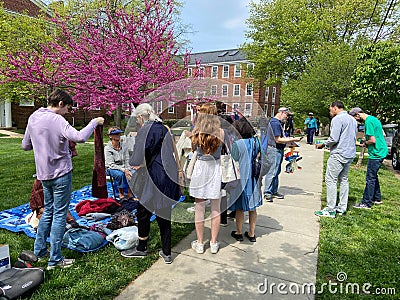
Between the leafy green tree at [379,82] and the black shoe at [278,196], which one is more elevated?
the leafy green tree at [379,82]

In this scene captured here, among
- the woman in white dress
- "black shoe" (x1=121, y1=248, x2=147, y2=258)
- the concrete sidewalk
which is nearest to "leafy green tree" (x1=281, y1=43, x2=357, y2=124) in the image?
the concrete sidewalk

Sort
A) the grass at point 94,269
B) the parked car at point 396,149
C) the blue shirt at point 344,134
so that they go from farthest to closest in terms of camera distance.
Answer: the parked car at point 396,149 < the blue shirt at point 344,134 < the grass at point 94,269

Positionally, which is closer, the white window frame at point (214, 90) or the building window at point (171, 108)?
the white window frame at point (214, 90)

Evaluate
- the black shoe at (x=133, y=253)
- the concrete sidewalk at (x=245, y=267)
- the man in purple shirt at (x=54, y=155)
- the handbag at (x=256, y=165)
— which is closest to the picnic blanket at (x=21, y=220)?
the black shoe at (x=133, y=253)

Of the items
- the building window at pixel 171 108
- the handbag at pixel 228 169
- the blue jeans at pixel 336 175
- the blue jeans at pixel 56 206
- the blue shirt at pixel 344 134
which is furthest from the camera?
the blue jeans at pixel 336 175

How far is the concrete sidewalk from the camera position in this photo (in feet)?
8.73

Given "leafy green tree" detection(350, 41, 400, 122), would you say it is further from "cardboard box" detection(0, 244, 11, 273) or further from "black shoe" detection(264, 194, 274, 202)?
"cardboard box" detection(0, 244, 11, 273)

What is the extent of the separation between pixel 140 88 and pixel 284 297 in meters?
5.06

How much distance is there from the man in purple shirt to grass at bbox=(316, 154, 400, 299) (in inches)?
101

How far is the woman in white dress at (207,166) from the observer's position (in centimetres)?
316

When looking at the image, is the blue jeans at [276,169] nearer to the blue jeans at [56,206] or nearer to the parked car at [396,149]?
the blue jeans at [56,206]

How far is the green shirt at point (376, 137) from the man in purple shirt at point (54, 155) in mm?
4612

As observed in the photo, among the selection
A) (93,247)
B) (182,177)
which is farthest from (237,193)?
(93,247)

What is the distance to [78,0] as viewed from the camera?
16.0 meters
